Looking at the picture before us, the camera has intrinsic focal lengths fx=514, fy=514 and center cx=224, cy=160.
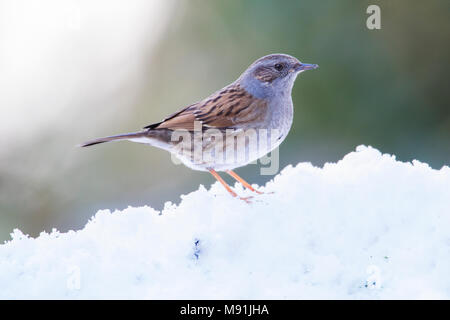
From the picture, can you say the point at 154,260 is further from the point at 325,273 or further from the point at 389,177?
the point at 389,177

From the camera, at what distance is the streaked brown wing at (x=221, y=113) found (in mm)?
4428

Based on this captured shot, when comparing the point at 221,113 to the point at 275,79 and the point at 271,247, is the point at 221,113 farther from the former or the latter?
the point at 271,247

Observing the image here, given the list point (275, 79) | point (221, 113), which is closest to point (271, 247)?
point (221, 113)

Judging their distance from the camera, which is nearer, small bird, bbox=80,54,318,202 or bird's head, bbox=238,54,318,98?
small bird, bbox=80,54,318,202

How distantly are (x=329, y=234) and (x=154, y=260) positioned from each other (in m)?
0.94

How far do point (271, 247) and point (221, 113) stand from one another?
2027 millimetres

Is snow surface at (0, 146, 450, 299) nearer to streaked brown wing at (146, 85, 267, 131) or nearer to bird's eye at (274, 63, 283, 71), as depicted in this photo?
streaked brown wing at (146, 85, 267, 131)

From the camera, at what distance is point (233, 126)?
172 inches

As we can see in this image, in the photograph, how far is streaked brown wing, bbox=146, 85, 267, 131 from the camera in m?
4.43

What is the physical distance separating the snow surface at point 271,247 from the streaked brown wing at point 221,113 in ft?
4.04

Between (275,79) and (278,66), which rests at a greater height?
(278,66)

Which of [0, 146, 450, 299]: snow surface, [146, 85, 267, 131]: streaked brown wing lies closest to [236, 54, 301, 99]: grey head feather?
[146, 85, 267, 131]: streaked brown wing
